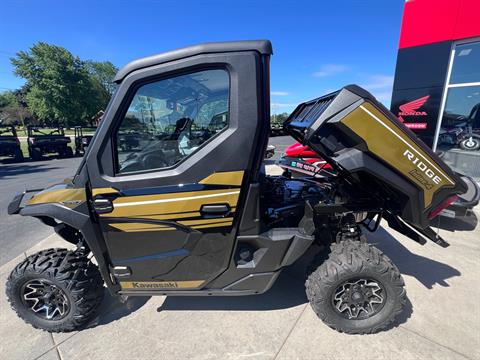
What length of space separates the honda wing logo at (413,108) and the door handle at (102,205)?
8033 mm

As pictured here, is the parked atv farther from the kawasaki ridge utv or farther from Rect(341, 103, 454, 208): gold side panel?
Rect(341, 103, 454, 208): gold side panel

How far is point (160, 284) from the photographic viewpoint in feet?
6.53

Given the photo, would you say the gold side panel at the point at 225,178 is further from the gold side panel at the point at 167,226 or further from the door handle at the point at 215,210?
the gold side panel at the point at 167,226

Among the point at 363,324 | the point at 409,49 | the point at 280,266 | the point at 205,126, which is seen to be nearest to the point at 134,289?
the point at 280,266

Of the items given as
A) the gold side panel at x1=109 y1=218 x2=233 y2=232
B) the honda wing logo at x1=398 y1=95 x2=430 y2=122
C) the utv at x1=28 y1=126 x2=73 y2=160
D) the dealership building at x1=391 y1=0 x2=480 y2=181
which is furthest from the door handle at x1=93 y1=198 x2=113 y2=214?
the utv at x1=28 y1=126 x2=73 y2=160

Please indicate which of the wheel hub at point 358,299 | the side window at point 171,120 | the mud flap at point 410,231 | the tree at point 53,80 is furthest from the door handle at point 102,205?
the tree at point 53,80

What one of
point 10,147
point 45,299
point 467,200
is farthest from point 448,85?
point 10,147

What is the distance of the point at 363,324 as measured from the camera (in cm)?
200

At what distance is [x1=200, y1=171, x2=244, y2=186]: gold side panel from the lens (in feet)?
5.53

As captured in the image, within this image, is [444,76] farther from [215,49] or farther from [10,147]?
[10,147]

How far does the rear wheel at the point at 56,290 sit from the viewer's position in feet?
6.56

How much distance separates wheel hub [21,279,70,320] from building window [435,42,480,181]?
827 cm

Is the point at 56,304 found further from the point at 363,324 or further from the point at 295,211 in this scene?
the point at 363,324

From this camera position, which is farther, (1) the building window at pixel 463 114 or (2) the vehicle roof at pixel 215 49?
(1) the building window at pixel 463 114
